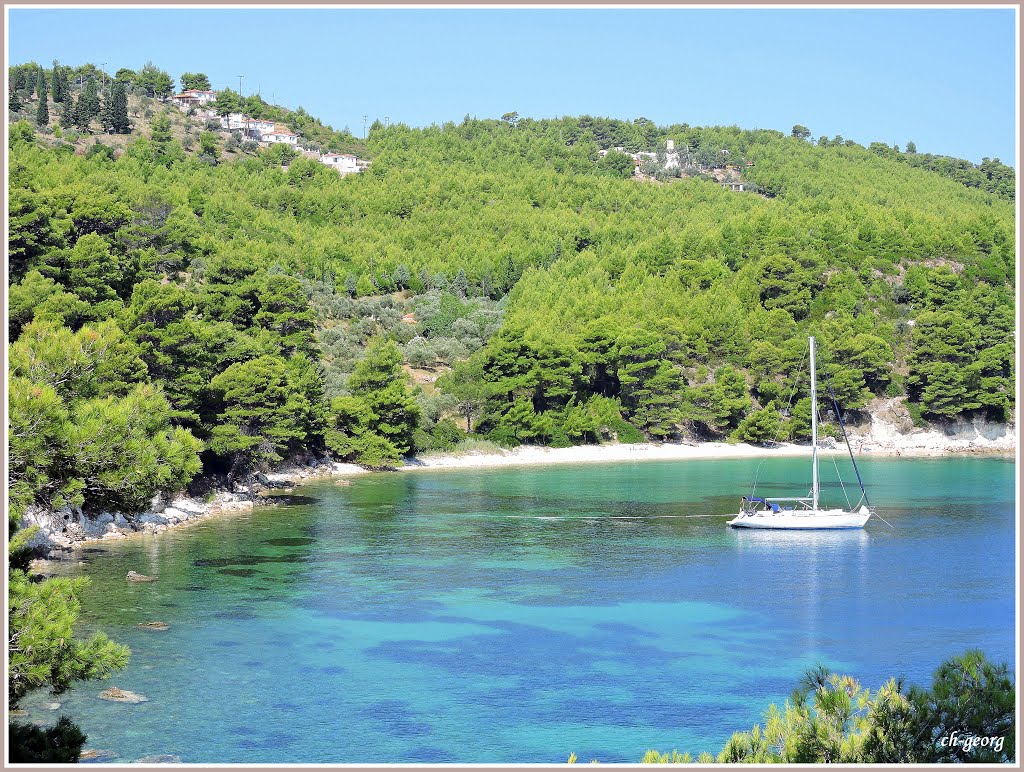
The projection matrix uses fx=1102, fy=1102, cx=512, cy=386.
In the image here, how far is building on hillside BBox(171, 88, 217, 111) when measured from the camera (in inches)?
4774

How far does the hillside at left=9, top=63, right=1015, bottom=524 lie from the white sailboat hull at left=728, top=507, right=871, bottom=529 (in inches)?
674

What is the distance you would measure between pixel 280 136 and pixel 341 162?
11861mm

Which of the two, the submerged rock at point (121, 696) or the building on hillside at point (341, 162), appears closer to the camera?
the submerged rock at point (121, 696)

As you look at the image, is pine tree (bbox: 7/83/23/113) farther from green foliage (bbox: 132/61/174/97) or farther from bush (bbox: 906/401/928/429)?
bush (bbox: 906/401/928/429)

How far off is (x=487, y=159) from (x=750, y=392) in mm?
59139

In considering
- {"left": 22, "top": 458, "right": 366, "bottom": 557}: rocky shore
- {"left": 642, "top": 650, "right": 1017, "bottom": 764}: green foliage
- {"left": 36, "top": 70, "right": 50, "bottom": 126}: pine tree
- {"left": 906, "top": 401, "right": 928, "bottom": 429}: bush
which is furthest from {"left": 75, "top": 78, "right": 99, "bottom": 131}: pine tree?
{"left": 642, "top": 650, "right": 1017, "bottom": 764}: green foliage

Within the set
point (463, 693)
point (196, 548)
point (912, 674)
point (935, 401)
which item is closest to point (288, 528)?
point (196, 548)

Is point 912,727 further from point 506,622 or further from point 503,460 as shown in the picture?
point 503,460

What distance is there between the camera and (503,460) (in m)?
54.3

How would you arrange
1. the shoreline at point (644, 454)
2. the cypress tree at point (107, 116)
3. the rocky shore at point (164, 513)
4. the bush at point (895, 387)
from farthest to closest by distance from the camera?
the cypress tree at point (107, 116) < the bush at point (895, 387) < the shoreline at point (644, 454) < the rocky shore at point (164, 513)

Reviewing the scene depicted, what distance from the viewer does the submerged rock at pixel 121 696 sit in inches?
690

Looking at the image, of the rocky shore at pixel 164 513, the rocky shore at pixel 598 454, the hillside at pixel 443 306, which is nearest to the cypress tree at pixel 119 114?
the hillside at pixel 443 306

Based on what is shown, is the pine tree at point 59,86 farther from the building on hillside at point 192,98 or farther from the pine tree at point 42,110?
the building on hillside at point 192,98

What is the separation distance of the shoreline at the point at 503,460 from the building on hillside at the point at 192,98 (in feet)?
268
